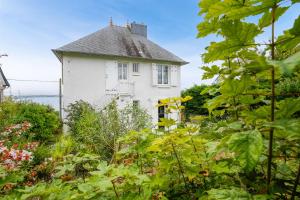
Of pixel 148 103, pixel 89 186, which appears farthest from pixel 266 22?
pixel 148 103

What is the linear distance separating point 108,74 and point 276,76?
16.2 meters

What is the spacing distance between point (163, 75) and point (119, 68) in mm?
3383

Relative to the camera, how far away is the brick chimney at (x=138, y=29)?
2033 cm

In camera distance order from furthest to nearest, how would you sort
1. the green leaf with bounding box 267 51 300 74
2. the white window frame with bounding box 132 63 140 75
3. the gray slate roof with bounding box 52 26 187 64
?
the white window frame with bounding box 132 63 140 75 → the gray slate roof with bounding box 52 26 187 64 → the green leaf with bounding box 267 51 300 74

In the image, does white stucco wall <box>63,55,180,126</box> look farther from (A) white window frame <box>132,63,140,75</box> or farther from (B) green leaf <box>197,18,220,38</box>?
(B) green leaf <box>197,18,220,38</box>

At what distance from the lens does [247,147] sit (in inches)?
35.5

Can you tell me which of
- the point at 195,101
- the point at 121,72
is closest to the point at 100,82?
the point at 121,72

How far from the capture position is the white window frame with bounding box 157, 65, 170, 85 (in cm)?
1927

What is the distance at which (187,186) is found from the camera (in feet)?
5.50

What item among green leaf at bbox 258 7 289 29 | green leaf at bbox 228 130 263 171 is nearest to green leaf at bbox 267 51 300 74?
green leaf at bbox 228 130 263 171

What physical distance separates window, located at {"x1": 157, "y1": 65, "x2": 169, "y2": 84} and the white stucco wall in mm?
616

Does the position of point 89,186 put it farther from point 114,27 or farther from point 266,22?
point 114,27

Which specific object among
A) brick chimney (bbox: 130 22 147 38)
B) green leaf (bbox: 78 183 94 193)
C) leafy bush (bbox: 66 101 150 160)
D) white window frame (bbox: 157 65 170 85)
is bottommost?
leafy bush (bbox: 66 101 150 160)

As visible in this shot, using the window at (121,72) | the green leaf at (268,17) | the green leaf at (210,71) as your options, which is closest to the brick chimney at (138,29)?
the window at (121,72)
